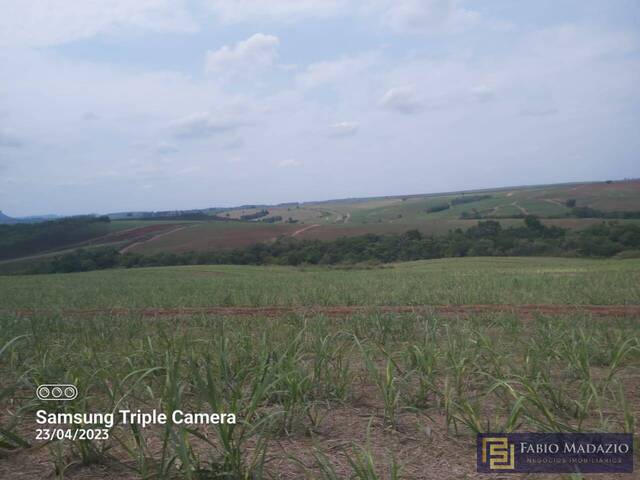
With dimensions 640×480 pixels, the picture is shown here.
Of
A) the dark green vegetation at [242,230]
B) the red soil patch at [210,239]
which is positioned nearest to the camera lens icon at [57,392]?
the dark green vegetation at [242,230]

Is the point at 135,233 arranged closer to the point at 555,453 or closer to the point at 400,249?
the point at 400,249

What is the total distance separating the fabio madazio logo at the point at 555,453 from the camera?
Result: 8.46 ft

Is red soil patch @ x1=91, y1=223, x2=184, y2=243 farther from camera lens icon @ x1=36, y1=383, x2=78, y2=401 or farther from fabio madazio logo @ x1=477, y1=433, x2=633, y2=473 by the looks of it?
fabio madazio logo @ x1=477, y1=433, x2=633, y2=473

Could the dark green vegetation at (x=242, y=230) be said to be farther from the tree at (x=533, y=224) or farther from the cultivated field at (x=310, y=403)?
the cultivated field at (x=310, y=403)

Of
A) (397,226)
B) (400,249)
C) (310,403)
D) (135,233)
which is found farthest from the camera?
(397,226)

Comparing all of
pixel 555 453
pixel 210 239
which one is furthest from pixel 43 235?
pixel 555 453

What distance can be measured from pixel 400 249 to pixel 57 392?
1758 inches

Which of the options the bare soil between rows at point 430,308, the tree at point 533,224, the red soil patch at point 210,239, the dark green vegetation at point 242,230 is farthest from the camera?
the tree at point 533,224

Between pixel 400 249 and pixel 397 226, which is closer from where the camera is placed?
pixel 400 249

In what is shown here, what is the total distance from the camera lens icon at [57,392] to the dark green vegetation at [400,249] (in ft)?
128

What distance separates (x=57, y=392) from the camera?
3377 mm

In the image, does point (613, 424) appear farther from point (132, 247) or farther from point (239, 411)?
point (132, 247)

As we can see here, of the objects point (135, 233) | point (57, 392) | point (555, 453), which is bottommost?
point (555, 453)

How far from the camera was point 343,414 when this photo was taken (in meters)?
3.40
